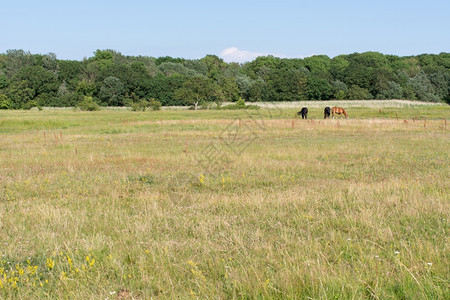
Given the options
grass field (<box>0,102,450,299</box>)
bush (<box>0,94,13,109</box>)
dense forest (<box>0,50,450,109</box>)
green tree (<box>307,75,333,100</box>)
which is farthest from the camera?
green tree (<box>307,75,333,100</box>)

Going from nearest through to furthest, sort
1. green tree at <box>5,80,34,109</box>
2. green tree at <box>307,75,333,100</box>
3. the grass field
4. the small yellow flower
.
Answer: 1. the grass field
2. the small yellow flower
3. green tree at <box>5,80,34,109</box>
4. green tree at <box>307,75,333,100</box>

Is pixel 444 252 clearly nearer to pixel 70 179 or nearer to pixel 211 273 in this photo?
pixel 211 273

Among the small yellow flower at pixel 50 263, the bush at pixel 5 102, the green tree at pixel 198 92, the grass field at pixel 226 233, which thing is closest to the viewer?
the grass field at pixel 226 233

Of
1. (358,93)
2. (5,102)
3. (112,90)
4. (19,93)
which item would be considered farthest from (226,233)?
(358,93)

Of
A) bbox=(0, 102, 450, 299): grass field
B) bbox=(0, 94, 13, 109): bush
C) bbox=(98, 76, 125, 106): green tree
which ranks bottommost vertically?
bbox=(0, 102, 450, 299): grass field

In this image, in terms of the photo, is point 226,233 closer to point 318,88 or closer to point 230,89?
point 230,89

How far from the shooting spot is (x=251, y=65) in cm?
14938

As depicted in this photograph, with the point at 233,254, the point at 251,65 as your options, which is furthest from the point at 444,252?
the point at 251,65

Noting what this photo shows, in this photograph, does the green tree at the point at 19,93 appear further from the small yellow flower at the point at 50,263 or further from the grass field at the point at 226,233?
the small yellow flower at the point at 50,263

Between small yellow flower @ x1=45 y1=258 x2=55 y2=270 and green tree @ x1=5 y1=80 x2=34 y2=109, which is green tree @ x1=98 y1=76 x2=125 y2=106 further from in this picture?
small yellow flower @ x1=45 y1=258 x2=55 y2=270

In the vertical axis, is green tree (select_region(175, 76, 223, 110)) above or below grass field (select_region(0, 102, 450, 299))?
above

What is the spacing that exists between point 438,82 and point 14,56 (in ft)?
384

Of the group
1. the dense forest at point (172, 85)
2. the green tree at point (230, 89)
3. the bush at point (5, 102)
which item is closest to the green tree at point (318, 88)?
the dense forest at point (172, 85)

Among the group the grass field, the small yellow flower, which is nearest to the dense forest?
the grass field
